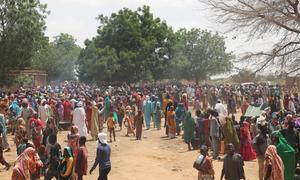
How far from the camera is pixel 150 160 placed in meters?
14.9

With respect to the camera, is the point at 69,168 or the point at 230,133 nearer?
the point at 69,168

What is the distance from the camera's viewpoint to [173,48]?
147 feet

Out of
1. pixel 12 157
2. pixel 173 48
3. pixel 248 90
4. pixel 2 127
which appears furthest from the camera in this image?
pixel 173 48

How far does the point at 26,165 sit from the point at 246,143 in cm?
780

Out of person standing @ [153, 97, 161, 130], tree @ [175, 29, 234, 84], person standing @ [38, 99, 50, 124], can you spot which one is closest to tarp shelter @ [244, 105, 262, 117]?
person standing @ [153, 97, 161, 130]

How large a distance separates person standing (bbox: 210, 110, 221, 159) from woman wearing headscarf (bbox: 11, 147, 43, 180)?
6832mm

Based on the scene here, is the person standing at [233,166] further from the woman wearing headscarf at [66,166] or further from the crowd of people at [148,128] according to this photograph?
the woman wearing headscarf at [66,166]

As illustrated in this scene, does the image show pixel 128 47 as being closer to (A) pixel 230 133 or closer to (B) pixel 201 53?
(B) pixel 201 53

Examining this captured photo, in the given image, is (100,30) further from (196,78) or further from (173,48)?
(196,78)

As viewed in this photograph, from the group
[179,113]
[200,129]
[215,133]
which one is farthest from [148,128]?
[215,133]

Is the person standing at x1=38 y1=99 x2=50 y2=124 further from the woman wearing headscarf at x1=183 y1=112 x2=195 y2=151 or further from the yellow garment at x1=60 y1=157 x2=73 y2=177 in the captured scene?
the yellow garment at x1=60 y1=157 x2=73 y2=177

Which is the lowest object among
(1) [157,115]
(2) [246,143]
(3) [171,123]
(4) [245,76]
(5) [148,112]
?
(2) [246,143]

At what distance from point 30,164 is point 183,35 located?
145 ft

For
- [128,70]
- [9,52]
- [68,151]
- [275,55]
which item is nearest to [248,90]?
[128,70]
